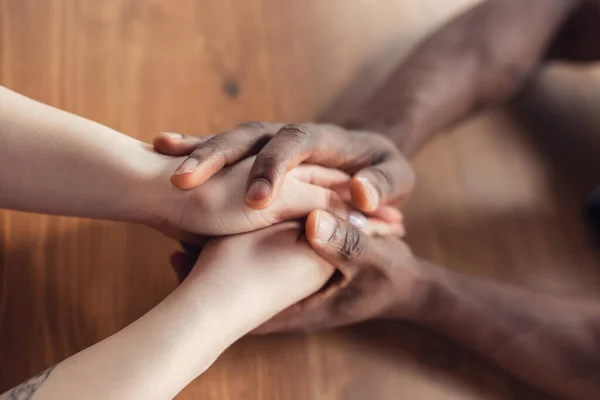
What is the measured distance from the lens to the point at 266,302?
1.88ft

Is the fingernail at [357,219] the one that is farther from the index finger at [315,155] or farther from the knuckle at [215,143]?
the knuckle at [215,143]

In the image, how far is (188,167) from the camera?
0.56 metres

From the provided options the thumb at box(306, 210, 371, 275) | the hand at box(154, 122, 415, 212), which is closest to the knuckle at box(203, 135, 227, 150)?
the hand at box(154, 122, 415, 212)

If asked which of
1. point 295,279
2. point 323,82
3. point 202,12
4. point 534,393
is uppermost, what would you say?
point 202,12

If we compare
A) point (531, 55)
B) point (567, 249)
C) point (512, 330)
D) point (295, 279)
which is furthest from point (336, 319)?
point (531, 55)

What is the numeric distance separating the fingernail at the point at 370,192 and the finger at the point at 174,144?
170 millimetres

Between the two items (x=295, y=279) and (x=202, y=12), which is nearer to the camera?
(x=295, y=279)

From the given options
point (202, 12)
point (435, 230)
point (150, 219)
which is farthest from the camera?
point (202, 12)

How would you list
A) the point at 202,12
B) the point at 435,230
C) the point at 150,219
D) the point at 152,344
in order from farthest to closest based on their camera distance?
the point at 202,12 → the point at 435,230 → the point at 150,219 → the point at 152,344

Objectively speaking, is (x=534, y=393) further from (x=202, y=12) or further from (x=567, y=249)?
(x=202, y=12)

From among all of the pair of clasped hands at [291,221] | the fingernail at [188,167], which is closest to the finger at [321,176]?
the pair of clasped hands at [291,221]

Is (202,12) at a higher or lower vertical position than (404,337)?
higher

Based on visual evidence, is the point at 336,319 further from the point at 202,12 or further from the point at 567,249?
the point at 202,12

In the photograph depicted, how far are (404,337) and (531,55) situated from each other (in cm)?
44
